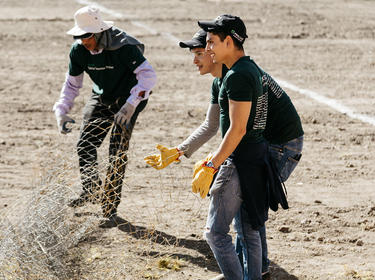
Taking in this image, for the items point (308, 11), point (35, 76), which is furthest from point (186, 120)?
point (308, 11)

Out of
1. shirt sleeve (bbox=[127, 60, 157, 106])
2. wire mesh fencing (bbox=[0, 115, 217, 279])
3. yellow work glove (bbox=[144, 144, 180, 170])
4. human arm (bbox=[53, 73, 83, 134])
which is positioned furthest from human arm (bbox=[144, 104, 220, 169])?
human arm (bbox=[53, 73, 83, 134])

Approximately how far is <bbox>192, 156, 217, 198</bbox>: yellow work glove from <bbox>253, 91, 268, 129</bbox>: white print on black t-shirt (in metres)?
0.41

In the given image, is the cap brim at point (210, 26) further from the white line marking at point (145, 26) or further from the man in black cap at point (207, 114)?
the white line marking at point (145, 26)

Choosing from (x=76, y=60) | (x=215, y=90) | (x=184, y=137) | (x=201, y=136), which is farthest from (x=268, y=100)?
(x=184, y=137)

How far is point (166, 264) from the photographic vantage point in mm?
5918

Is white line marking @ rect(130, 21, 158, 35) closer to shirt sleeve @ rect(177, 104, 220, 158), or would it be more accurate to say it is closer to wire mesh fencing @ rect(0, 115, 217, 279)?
wire mesh fencing @ rect(0, 115, 217, 279)

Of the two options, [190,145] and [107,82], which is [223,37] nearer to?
[190,145]

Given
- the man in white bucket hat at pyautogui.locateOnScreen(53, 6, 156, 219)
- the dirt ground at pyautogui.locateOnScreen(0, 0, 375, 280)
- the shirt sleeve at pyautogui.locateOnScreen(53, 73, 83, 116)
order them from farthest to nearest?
the shirt sleeve at pyautogui.locateOnScreen(53, 73, 83, 116) → the man in white bucket hat at pyautogui.locateOnScreen(53, 6, 156, 219) → the dirt ground at pyautogui.locateOnScreen(0, 0, 375, 280)

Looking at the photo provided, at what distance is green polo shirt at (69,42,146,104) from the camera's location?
655 centimetres

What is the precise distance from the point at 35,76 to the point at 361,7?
10.5m

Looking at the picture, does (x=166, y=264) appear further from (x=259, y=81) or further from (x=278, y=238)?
(x=259, y=81)

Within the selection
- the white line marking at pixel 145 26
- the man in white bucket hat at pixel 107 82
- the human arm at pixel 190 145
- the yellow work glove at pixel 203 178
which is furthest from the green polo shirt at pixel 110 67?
the white line marking at pixel 145 26

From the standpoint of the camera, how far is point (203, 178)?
4.72 meters

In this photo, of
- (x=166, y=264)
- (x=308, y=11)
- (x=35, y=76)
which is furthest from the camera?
(x=308, y=11)
